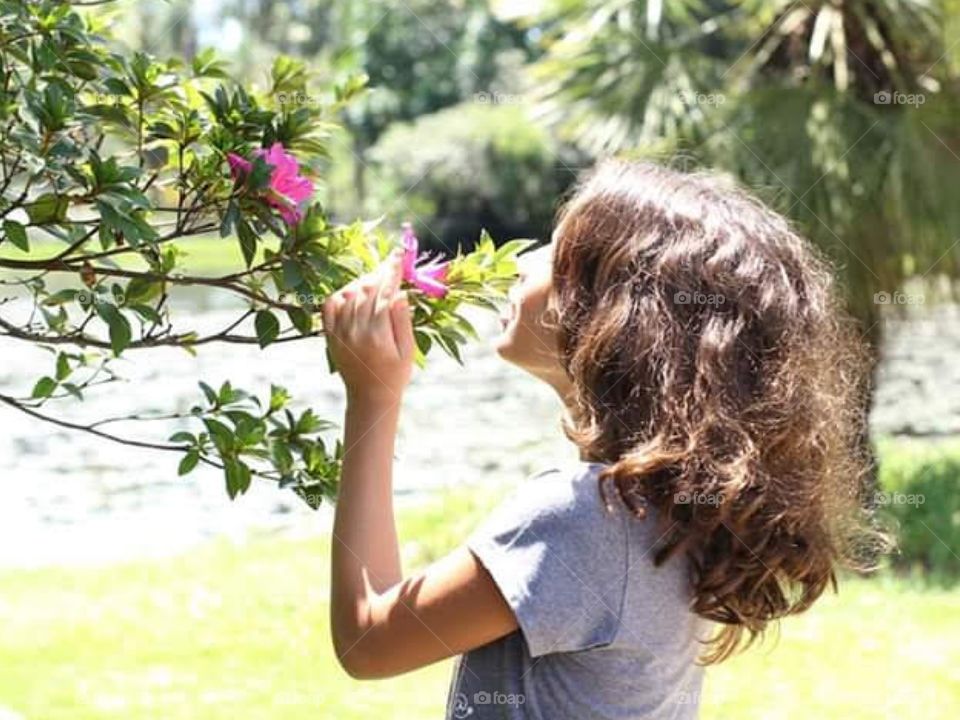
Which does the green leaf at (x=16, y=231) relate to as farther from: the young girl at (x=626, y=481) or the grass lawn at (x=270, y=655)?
the grass lawn at (x=270, y=655)

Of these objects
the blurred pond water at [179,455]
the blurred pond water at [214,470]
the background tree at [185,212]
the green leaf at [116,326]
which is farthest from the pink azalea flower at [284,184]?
the blurred pond water at [179,455]

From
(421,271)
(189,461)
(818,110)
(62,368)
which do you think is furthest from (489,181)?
(421,271)

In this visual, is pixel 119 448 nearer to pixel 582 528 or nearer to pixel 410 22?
pixel 582 528

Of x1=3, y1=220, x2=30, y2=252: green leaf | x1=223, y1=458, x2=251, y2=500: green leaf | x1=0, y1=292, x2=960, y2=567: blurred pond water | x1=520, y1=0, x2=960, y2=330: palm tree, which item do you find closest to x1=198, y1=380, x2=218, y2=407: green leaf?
x1=223, y1=458, x2=251, y2=500: green leaf

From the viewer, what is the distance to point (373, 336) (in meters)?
1.50

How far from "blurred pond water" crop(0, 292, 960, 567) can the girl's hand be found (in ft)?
11.4

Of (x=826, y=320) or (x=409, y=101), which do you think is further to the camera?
(x=409, y=101)

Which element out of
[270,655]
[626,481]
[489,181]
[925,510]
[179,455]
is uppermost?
[626,481]

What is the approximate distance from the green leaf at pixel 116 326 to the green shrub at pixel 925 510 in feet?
13.6

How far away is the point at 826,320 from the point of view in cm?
168

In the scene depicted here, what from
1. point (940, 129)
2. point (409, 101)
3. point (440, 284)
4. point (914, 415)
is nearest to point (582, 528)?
point (440, 284)

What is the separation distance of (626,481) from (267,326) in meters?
0.53

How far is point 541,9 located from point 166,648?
3079 mm

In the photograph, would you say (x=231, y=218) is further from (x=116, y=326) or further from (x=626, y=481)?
(x=626, y=481)
